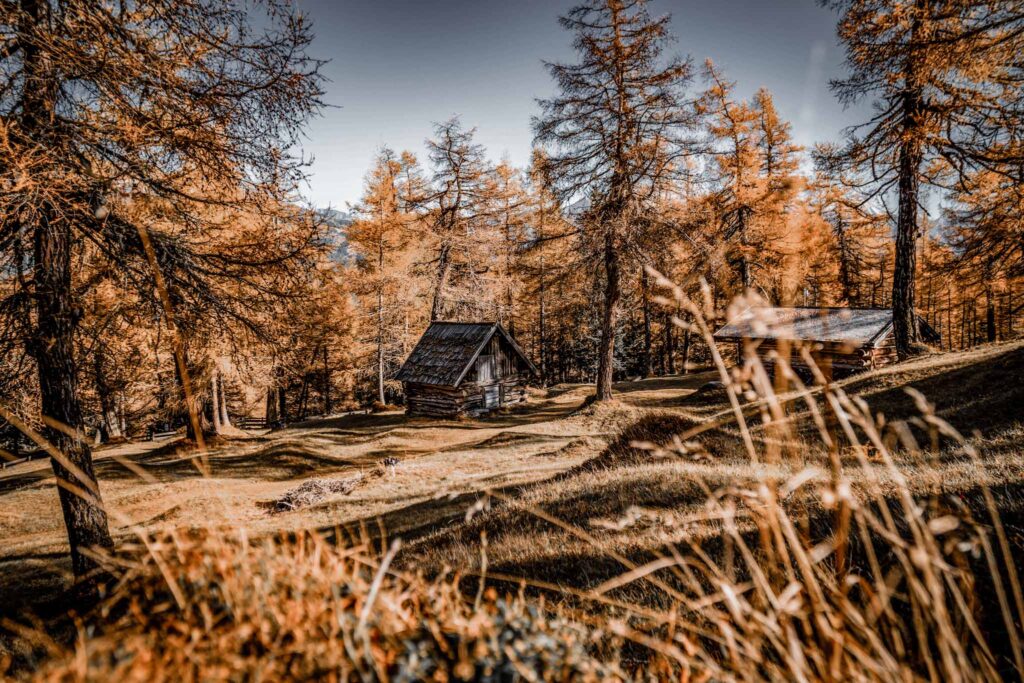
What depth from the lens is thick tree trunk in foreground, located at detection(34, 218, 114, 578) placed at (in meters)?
5.19

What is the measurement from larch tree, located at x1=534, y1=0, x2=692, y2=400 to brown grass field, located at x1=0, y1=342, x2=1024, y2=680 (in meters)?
7.46

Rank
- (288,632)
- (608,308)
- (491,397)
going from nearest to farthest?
1. (288,632)
2. (608,308)
3. (491,397)

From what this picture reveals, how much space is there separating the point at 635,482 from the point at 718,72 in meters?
22.2

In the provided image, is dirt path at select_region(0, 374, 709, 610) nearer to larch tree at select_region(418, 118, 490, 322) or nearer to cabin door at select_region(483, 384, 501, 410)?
cabin door at select_region(483, 384, 501, 410)

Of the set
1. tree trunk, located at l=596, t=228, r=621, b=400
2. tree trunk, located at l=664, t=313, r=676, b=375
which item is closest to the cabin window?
tree trunk, located at l=596, t=228, r=621, b=400

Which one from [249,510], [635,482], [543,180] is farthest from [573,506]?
[543,180]

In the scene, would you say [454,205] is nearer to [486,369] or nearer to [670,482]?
[486,369]

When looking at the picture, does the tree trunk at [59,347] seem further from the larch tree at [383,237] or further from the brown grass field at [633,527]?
the larch tree at [383,237]

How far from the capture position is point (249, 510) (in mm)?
9789

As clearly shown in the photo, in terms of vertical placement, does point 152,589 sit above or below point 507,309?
below

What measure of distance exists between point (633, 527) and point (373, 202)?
25643 mm

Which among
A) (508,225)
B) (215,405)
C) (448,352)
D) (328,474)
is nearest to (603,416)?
(448,352)

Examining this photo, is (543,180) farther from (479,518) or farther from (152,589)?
(152,589)

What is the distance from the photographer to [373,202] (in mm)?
25969
